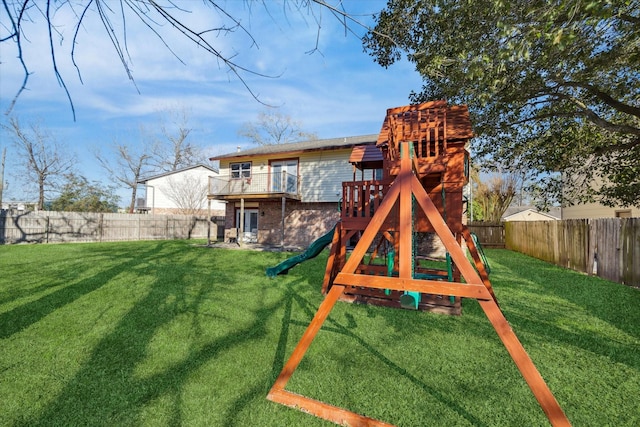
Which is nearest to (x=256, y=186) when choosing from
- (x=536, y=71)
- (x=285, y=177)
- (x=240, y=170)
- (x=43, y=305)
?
(x=285, y=177)

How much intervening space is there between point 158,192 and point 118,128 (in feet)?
30.6

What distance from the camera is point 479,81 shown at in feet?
18.5

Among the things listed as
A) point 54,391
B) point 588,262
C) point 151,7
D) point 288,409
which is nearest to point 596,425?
point 288,409

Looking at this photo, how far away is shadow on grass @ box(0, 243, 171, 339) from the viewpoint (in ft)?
13.5

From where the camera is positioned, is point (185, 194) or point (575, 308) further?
point (185, 194)

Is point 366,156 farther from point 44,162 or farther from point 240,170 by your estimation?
point 44,162

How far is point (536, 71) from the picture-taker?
6.50m

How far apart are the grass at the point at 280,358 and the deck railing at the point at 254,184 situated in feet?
33.5

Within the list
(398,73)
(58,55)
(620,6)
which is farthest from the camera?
(620,6)

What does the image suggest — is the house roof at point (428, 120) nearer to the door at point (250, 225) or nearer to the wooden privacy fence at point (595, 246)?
the wooden privacy fence at point (595, 246)

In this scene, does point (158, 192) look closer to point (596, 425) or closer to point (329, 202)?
point (329, 202)

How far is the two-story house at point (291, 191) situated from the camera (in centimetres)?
1558

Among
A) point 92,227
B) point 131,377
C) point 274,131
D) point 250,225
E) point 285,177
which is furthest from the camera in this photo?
point 274,131

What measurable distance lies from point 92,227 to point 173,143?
1679 centimetres
